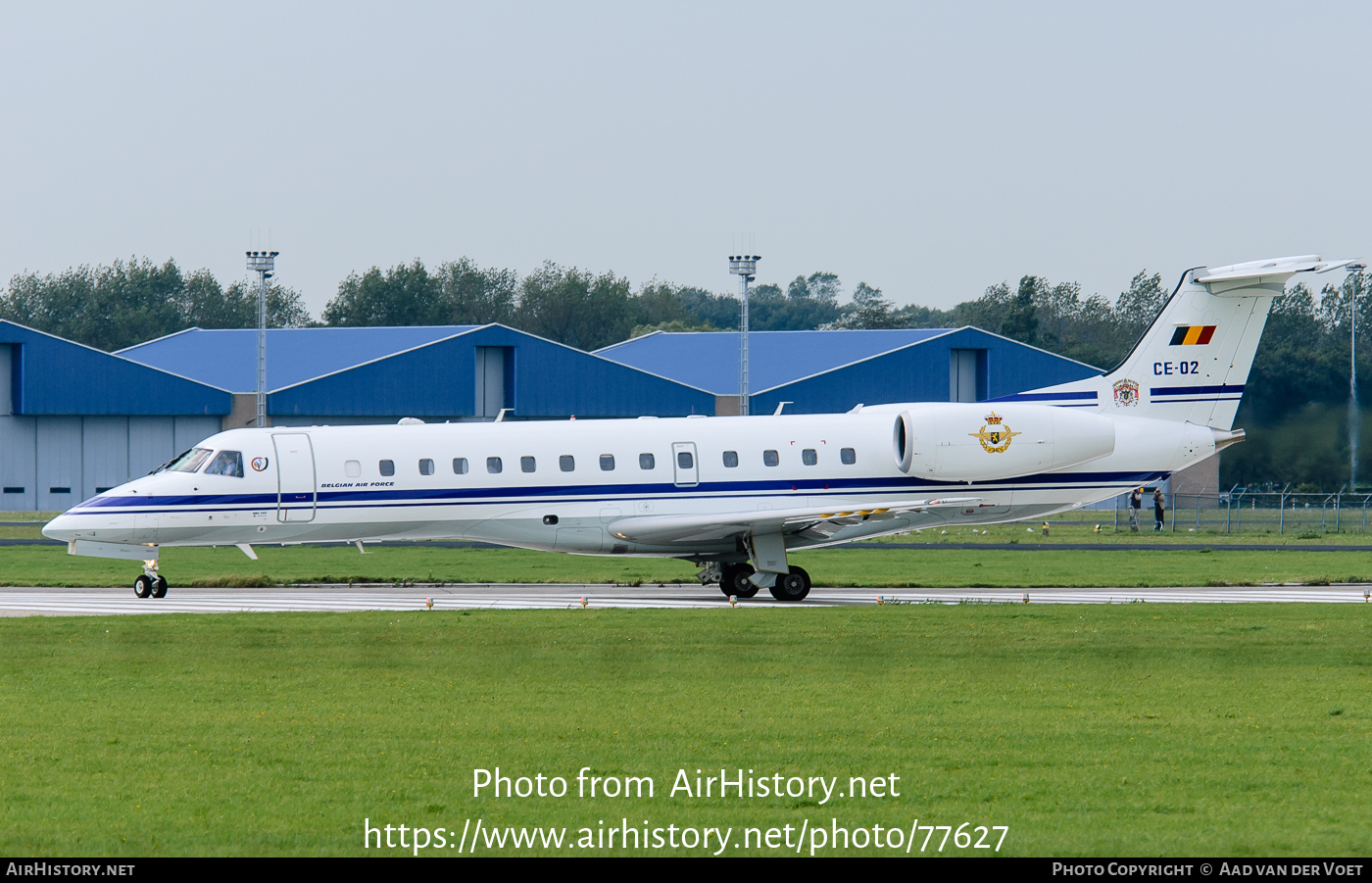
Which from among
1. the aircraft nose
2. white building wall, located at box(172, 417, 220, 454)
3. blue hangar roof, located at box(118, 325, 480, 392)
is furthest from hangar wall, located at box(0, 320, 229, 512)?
the aircraft nose

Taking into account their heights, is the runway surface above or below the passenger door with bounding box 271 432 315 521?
below

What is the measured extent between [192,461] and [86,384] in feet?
139

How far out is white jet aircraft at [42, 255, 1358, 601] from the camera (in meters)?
28.3

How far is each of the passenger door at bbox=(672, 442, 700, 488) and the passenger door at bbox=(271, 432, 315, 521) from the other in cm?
693

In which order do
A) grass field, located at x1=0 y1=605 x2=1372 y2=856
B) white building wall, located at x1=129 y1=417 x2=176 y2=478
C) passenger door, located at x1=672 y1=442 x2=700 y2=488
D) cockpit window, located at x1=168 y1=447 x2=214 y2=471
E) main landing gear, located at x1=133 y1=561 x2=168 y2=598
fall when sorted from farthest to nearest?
white building wall, located at x1=129 y1=417 x2=176 y2=478 → passenger door, located at x1=672 y1=442 x2=700 y2=488 → cockpit window, located at x1=168 y1=447 x2=214 y2=471 → main landing gear, located at x1=133 y1=561 x2=168 y2=598 → grass field, located at x1=0 y1=605 x2=1372 y2=856

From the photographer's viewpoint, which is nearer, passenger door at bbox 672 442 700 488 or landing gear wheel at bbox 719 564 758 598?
passenger door at bbox 672 442 700 488

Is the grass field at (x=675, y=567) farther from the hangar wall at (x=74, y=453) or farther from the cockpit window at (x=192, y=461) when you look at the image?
the hangar wall at (x=74, y=453)

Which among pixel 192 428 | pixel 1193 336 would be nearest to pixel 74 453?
pixel 192 428

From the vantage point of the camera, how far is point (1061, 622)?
71.5 feet

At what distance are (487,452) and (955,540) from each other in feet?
66.9

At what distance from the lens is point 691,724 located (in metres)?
13.9

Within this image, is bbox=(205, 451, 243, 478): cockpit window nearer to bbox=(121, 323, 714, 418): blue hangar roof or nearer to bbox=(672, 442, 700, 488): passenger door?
bbox=(672, 442, 700, 488): passenger door
